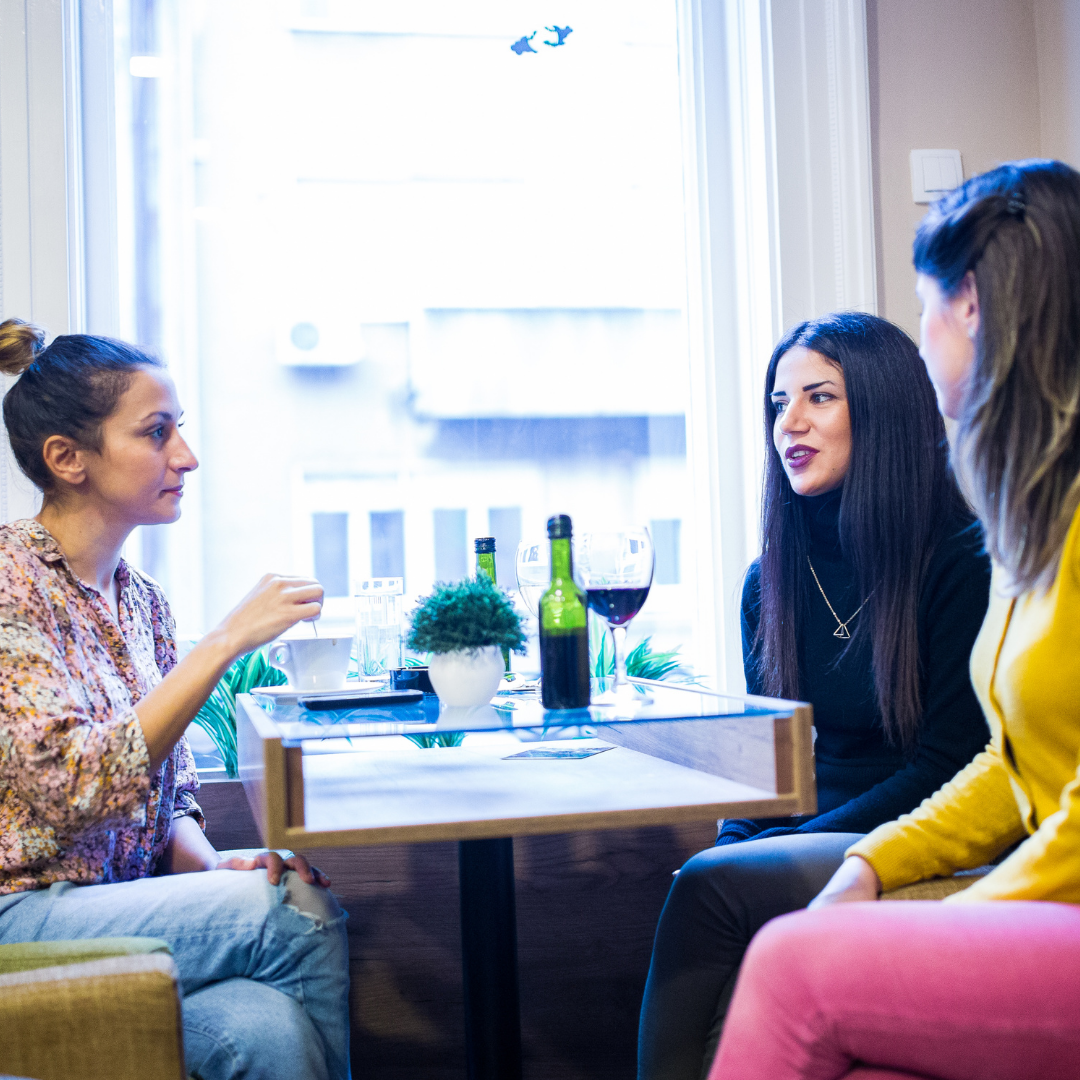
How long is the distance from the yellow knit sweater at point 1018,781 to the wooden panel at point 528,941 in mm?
907

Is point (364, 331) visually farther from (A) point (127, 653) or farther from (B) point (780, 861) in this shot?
(B) point (780, 861)

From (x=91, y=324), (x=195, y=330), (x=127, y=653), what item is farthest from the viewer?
(x=195, y=330)

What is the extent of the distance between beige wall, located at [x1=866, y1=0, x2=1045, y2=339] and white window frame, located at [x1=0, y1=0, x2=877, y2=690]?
0.07 m

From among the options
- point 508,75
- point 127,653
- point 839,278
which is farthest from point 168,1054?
point 508,75

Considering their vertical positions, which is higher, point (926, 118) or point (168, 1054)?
point (926, 118)

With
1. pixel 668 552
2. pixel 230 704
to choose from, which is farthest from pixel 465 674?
pixel 668 552

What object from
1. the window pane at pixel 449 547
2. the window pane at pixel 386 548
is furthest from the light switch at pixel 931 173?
the window pane at pixel 386 548

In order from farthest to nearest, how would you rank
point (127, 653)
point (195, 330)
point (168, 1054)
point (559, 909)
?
point (195, 330) < point (559, 909) < point (127, 653) < point (168, 1054)

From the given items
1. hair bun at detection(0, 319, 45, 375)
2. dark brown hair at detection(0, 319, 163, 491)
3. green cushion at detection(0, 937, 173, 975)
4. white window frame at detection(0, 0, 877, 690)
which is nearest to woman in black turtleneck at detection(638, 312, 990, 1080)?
white window frame at detection(0, 0, 877, 690)

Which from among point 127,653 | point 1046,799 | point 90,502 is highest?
point 90,502

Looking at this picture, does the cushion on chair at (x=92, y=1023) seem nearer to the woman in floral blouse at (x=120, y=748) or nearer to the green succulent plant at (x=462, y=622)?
the woman in floral blouse at (x=120, y=748)

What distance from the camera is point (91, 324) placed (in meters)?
2.24

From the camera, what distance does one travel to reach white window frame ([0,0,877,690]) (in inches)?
82.1

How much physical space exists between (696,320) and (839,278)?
0.36 m
